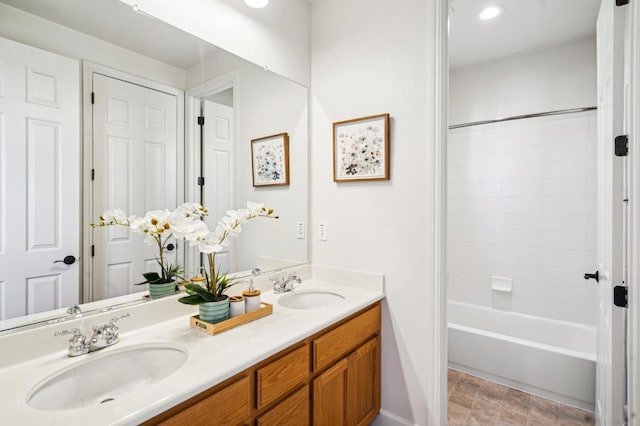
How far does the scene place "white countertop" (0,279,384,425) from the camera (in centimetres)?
75

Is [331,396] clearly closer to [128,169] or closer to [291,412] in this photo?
[291,412]

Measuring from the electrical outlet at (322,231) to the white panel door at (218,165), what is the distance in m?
0.61

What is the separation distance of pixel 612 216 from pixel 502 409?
1.44 m

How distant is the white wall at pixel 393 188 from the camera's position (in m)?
1.66

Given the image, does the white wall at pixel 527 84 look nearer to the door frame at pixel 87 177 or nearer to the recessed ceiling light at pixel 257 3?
the recessed ceiling light at pixel 257 3

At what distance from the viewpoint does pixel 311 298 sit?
1880 mm

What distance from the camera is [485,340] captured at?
92.1 inches

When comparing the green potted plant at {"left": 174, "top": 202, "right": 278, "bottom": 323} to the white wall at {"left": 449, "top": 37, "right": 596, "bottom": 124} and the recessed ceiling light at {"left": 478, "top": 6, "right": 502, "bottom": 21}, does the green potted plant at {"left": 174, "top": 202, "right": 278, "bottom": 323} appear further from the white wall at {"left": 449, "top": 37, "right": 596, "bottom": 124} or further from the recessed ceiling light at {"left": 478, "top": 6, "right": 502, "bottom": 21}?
the white wall at {"left": 449, "top": 37, "right": 596, "bottom": 124}

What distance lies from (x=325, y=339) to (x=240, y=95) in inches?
52.8

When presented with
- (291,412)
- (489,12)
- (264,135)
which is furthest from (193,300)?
(489,12)

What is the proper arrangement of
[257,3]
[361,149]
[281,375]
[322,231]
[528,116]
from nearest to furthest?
[281,375] → [257,3] → [361,149] → [322,231] → [528,116]

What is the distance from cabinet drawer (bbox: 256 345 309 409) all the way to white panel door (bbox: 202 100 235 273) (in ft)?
2.14

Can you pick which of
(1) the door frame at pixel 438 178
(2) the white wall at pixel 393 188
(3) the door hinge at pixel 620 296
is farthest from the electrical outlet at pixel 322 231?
(3) the door hinge at pixel 620 296

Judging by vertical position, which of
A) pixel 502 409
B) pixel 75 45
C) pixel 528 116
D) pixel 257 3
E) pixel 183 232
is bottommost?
pixel 502 409
